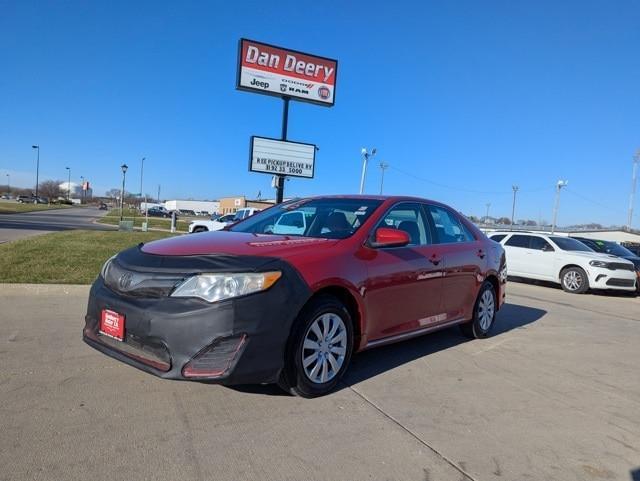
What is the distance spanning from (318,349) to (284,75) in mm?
15016

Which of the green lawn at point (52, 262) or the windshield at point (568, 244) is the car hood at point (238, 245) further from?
the windshield at point (568, 244)

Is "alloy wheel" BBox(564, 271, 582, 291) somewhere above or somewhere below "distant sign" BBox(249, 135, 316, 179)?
below

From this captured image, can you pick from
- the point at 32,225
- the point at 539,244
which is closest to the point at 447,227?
the point at 539,244

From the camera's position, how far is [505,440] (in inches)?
132

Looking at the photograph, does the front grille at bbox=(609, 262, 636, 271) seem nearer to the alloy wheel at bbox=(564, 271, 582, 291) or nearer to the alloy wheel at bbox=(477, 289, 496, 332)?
the alloy wheel at bbox=(564, 271, 582, 291)

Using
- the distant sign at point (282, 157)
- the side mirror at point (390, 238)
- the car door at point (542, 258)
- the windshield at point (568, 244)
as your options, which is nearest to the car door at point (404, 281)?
the side mirror at point (390, 238)

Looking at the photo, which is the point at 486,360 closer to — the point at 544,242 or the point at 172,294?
the point at 172,294

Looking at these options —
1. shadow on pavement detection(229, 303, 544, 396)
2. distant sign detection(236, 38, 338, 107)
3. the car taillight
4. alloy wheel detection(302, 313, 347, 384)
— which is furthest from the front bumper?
distant sign detection(236, 38, 338, 107)

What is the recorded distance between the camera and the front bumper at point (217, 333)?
328 cm

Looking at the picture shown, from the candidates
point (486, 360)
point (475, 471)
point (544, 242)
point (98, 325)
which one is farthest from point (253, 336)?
point (544, 242)

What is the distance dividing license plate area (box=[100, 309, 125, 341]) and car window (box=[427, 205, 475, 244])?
3.33 m

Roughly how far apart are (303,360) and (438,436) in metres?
1.07

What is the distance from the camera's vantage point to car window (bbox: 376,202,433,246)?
491 cm

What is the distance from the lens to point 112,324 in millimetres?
3641
